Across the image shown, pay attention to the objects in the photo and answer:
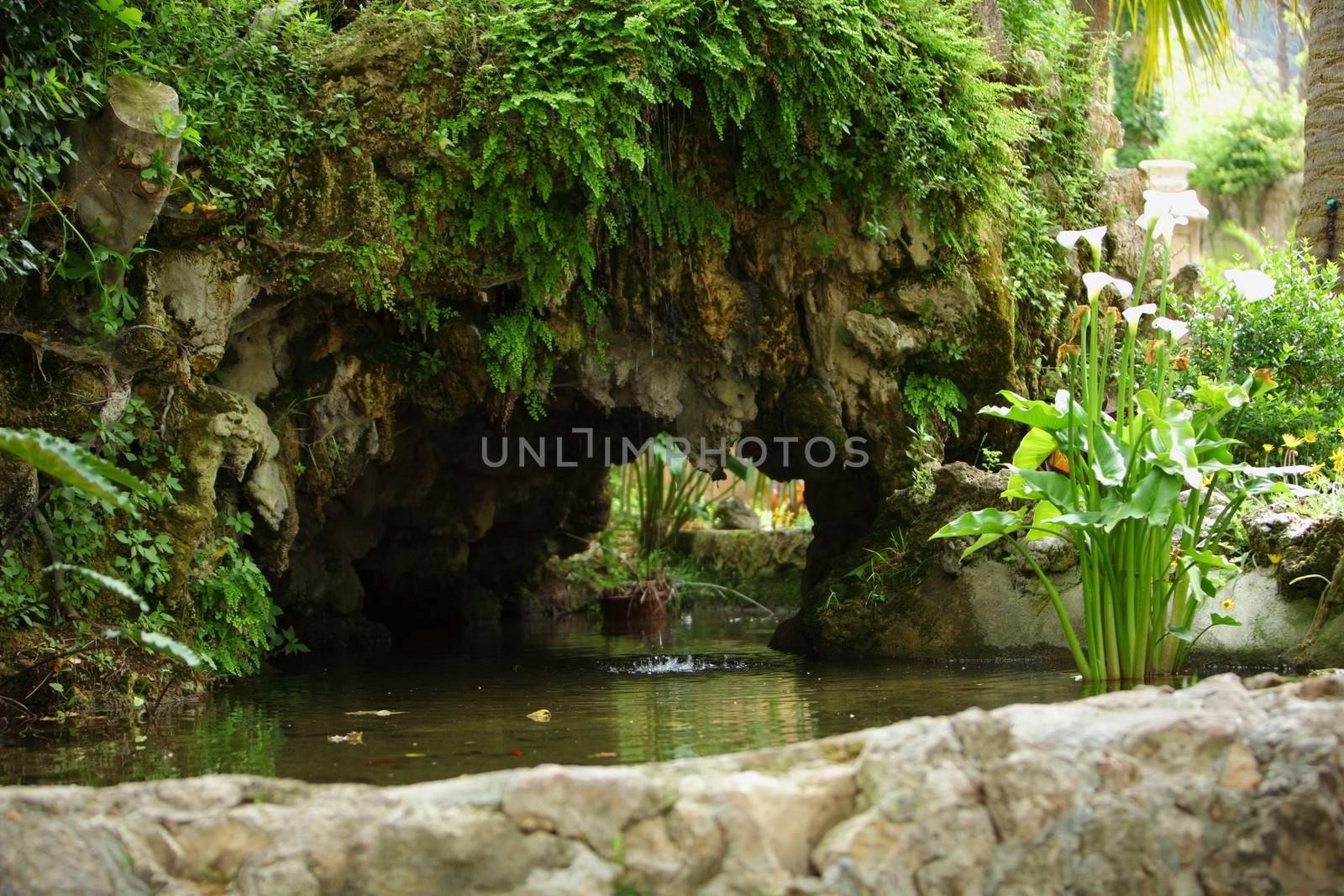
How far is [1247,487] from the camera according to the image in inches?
241

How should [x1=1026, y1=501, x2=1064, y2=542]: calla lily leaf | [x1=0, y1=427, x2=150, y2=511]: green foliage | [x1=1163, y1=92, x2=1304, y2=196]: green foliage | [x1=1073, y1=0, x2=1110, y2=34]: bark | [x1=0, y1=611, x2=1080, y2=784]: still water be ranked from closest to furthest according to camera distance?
1. [x1=0, y1=427, x2=150, y2=511]: green foliage
2. [x1=0, y1=611, x2=1080, y2=784]: still water
3. [x1=1026, y1=501, x2=1064, y2=542]: calla lily leaf
4. [x1=1073, y1=0, x2=1110, y2=34]: bark
5. [x1=1163, y1=92, x2=1304, y2=196]: green foliage

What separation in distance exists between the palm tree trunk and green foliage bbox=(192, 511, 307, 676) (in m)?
9.37

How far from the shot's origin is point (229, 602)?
→ 23.4ft

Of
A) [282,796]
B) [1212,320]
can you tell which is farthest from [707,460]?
[282,796]

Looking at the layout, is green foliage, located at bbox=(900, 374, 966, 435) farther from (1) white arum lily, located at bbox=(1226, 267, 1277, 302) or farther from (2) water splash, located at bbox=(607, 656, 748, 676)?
(1) white arum lily, located at bbox=(1226, 267, 1277, 302)

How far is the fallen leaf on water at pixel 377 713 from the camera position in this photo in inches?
233

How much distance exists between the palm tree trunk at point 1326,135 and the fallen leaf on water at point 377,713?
9176 millimetres

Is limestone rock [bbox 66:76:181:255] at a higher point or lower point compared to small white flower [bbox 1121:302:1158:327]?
higher

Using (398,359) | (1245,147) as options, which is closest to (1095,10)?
(398,359)

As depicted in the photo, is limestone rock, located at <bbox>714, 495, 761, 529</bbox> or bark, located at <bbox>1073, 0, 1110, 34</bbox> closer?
bark, located at <bbox>1073, 0, 1110, 34</bbox>

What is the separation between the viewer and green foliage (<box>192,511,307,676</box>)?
7.12 meters

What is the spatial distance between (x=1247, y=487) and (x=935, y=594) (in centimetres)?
266

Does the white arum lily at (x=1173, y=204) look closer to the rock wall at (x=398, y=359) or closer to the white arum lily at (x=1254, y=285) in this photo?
the white arum lily at (x=1254, y=285)

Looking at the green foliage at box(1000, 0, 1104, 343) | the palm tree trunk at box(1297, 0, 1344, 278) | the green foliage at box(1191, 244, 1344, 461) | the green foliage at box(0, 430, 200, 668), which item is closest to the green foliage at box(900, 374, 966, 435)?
the green foliage at box(1000, 0, 1104, 343)
